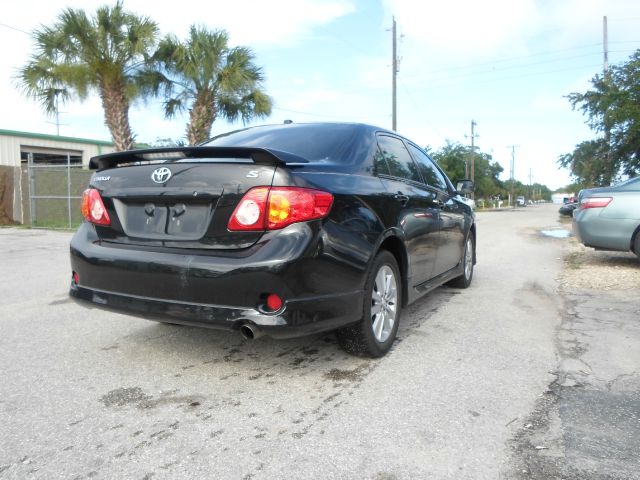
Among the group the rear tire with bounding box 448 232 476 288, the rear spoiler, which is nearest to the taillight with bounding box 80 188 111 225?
the rear spoiler

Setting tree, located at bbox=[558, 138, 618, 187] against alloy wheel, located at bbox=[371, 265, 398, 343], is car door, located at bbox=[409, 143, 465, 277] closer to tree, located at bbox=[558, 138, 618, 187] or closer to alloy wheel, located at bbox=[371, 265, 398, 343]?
alloy wheel, located at bbox=[371, 265, 398, 343]

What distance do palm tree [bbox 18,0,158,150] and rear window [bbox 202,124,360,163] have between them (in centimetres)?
1344

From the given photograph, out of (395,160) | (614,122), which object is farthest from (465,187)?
(614,122)

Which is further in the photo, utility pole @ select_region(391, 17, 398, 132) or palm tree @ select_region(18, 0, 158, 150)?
utility pole @ select_region(391, 17, 398, 132)

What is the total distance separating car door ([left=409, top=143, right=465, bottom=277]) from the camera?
4.75m

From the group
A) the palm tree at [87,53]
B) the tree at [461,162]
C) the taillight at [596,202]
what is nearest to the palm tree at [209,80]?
the palm tree at [87,53]

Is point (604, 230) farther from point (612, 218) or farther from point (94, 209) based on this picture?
point (94, 209)

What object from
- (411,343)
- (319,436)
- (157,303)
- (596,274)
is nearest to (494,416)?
(319,436)

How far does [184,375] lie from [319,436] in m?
1.11

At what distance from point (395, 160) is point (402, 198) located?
1.50ft

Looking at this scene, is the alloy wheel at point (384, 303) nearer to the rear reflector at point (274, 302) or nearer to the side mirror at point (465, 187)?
the rear reflector at point (274, 302)

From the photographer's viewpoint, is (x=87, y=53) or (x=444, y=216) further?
(x=87, y=53)

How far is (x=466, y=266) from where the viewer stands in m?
→ 6.07

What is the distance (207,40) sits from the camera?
16203 mm
